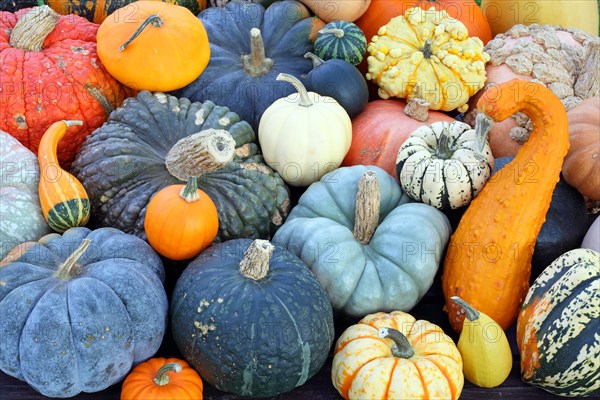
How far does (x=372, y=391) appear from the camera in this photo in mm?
1998

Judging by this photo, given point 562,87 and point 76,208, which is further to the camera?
point 562,87

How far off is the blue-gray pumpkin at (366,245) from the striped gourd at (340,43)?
78cm

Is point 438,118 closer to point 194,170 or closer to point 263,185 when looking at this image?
point 263,185

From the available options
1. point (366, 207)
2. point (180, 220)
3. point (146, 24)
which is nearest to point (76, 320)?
point (180, 220)

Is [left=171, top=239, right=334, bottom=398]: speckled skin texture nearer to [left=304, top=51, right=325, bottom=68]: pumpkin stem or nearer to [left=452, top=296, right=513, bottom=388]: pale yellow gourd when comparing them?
[left=452, top=296, right=513, bottom=388]: pale yellow gourd

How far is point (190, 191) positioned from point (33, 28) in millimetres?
1160

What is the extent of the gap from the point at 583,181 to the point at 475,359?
0.91 metres

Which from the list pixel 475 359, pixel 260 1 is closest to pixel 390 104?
pixel 260 1

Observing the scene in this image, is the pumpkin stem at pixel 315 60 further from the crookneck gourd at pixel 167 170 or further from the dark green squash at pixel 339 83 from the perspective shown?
the crookneck gourd at pixel 167 170

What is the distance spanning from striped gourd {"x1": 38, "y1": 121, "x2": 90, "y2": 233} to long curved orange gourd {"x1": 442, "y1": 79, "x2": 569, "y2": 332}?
4.68 feet

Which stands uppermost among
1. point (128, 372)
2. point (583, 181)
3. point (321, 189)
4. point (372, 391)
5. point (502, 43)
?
point (502, 43)

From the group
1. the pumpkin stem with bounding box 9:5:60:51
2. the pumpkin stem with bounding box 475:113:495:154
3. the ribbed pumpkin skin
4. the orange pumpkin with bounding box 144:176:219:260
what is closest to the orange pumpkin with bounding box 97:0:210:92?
the pumpkin stem with bounding box 9:5:60:51

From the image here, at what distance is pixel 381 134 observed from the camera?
2908 mm

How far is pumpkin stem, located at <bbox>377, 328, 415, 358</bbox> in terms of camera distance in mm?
1989
